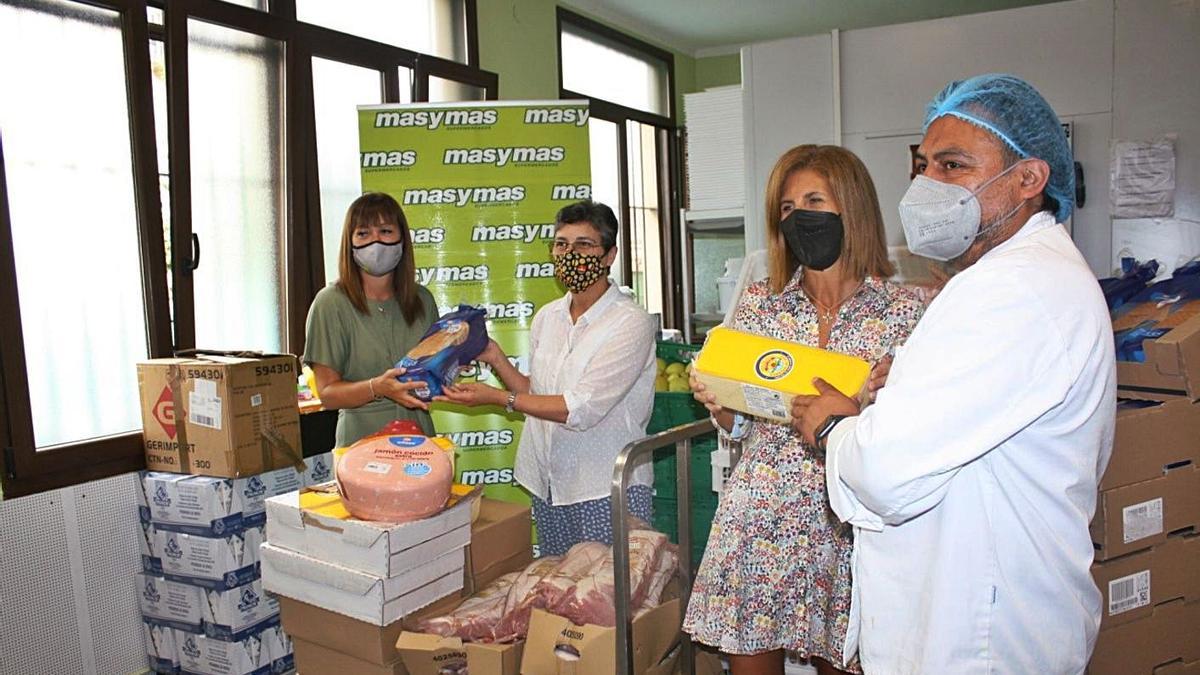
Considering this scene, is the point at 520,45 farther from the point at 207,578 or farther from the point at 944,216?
the point at 944,216

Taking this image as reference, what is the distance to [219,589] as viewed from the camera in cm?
294

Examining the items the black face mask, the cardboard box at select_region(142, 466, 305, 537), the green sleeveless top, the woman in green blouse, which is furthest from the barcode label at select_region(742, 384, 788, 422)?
the cardboard box at select_region(142, 466, 305, 537)

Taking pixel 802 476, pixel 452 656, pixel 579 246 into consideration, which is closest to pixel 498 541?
pixel 452 656

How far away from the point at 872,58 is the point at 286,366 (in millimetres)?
2678

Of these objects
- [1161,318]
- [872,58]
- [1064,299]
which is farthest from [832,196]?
[872,58]

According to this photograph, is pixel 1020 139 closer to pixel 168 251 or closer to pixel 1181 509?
pixel 1181 509

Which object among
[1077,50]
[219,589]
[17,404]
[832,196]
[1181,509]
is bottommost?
[219,589]

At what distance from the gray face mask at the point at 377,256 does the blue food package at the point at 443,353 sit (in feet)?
1.66

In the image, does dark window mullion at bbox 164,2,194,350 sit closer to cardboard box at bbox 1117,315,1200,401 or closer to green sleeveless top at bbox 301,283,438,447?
green sleeveless top at bbox 301,283,438,447

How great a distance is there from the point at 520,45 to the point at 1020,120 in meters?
4.61

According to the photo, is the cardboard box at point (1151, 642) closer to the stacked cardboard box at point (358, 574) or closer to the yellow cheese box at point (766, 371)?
the yellow cheese box at point (766, 371)

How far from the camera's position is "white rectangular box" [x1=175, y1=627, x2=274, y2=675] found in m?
2.96

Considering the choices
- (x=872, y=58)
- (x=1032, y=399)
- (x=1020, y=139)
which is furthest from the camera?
(x=872, y=58)

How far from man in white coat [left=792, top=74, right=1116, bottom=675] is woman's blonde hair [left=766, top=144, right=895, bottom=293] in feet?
1.26
